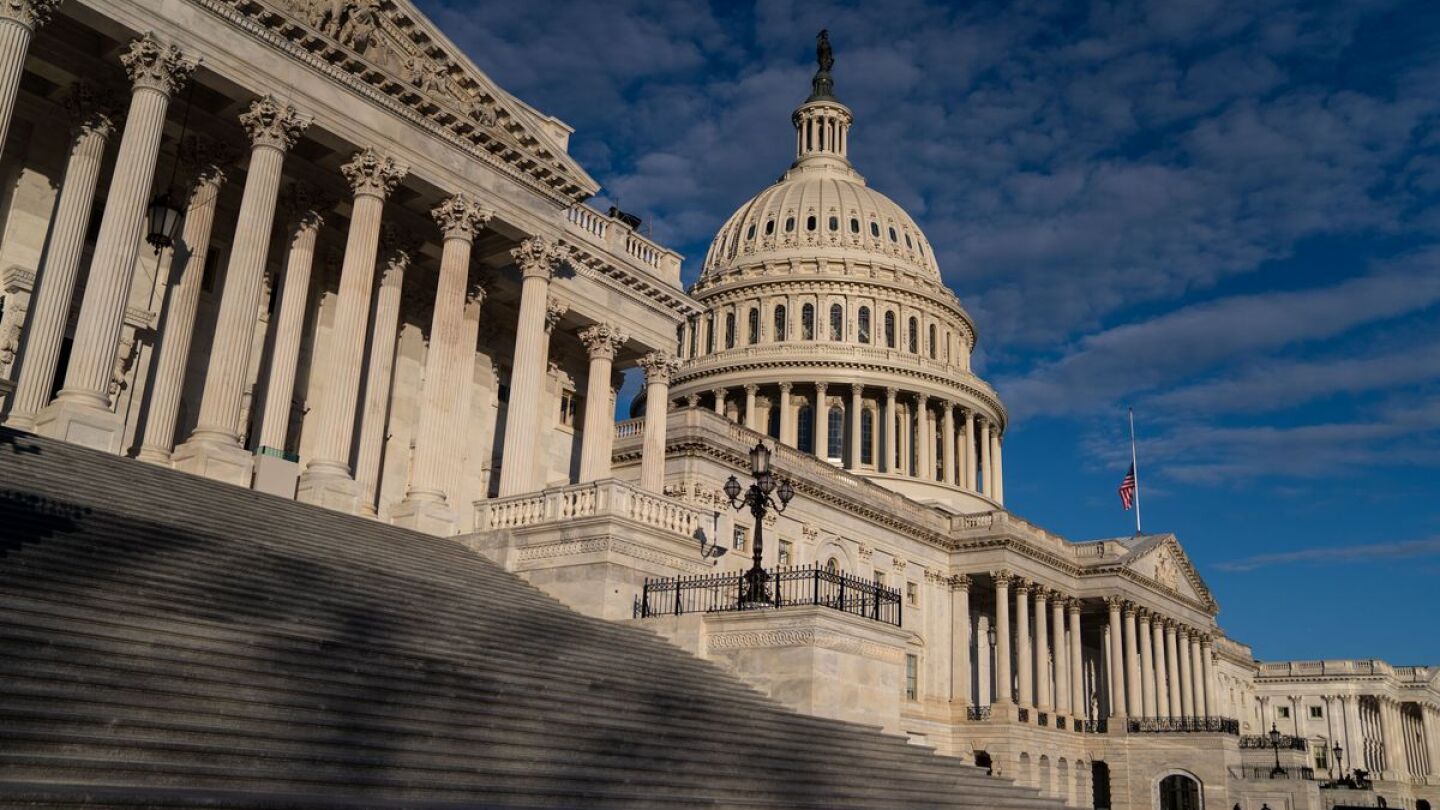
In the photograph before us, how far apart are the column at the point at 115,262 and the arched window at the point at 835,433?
2397 inches

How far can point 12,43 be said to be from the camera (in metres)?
23.0

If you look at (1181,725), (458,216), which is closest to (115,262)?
(458,216)

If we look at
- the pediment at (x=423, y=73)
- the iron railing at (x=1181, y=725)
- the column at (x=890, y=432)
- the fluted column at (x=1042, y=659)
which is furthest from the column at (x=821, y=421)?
Result: the pediment at (x=423, y=73)

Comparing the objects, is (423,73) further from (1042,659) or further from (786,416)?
(786,416)

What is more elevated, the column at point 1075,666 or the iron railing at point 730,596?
the column at point 1075,666

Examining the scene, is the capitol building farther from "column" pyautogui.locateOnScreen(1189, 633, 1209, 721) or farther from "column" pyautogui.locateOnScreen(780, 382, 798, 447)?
"column" pyautogui.locateOnScreen(1189, 633, 1209, 721)

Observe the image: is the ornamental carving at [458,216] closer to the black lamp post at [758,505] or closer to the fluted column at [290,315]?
the fluted column at [290,315]

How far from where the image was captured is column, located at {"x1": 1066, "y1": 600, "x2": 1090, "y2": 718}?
69.6 m

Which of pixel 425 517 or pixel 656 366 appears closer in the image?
pixel 425 517

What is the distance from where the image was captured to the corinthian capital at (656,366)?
4219 cm

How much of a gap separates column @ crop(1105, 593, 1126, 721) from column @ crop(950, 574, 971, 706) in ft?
31.6

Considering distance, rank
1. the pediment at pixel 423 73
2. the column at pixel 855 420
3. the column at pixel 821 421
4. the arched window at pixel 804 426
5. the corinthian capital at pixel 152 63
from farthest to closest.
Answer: the arched window at pixel 804 426 < the column at pixel 855 420 < the column at pixel 821 421 < the pediment at pixel 423 73 < the corinthian capital at pixel 152 63

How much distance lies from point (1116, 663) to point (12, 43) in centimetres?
6552

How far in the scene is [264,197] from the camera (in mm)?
27406
